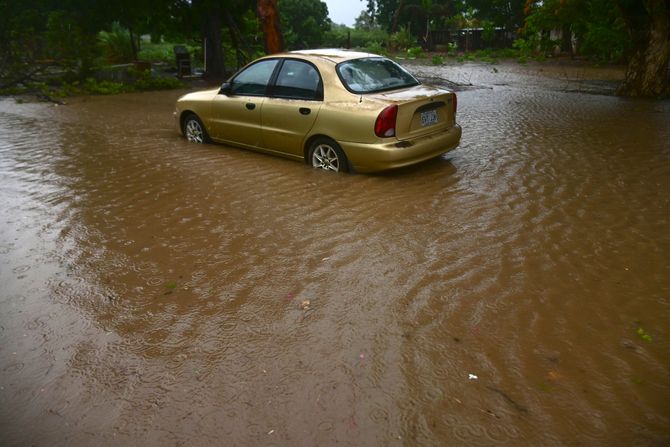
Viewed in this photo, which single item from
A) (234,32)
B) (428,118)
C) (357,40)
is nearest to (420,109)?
(428,118)

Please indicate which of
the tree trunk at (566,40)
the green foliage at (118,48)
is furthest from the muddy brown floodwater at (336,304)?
the tree trunk at (566,40)

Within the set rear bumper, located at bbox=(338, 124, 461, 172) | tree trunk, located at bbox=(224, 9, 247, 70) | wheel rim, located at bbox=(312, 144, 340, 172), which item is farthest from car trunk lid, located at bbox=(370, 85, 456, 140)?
tree trunk, located at bbox=(224, 9, 247, 70)

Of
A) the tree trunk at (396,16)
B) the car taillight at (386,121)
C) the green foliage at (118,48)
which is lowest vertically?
the car taillight at (386,121)

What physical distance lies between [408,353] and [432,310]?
57 centimetres

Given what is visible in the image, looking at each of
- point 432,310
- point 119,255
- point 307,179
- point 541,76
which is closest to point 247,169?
point 307,179

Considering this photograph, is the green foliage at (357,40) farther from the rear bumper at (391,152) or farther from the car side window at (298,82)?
the rear bumper at (391,152)

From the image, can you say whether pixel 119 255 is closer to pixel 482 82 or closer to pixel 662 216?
pixel 662 216

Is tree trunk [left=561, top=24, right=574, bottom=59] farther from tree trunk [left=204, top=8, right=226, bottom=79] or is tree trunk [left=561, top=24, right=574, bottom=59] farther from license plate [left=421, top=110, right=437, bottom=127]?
license plate [left=421, top=110, right=437, bottom=127]

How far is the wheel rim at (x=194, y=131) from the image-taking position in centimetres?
895

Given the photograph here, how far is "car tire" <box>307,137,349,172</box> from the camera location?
23.0ft

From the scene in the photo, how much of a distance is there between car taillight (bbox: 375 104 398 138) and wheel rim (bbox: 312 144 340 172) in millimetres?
780

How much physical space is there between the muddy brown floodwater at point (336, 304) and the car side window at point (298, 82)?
39.1 inches

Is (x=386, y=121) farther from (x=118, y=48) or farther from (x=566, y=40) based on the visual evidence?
(x=566, y=40)

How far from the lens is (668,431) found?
2.69 meters
